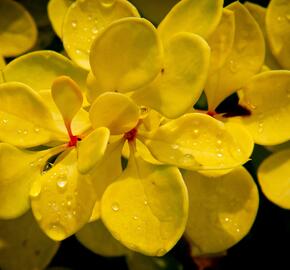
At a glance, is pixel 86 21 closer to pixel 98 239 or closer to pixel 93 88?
→ pixel 93 88

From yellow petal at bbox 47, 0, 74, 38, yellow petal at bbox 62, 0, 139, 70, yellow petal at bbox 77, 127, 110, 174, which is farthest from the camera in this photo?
yellow petal at bbox 47, 0, 74, 38

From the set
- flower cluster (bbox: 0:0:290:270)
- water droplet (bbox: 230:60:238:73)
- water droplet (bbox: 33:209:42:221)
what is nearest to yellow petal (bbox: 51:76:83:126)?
flower cluster (bbox: 0:0:290:270)

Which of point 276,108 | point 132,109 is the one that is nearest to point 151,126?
point 132,109

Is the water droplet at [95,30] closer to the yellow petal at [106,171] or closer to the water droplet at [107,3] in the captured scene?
the water droplet at [107,3]

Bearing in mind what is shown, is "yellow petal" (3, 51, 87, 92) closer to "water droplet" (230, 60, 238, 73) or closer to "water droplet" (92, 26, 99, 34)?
"water droplet" (92, 26, 99, 34)

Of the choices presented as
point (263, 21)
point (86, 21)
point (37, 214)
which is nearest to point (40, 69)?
point (86, 21)

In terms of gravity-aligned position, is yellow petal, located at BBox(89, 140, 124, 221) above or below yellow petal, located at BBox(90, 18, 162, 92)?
below
